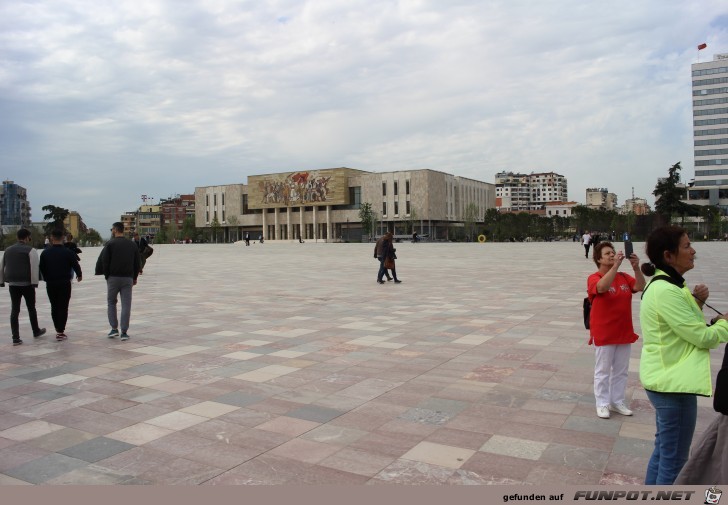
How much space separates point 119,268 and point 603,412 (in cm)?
696

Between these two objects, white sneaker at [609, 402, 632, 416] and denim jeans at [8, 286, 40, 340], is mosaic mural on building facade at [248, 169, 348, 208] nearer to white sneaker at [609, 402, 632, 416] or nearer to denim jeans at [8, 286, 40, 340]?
denim jeans at [8, 286, 40, 340]

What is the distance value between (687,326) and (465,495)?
145 cm

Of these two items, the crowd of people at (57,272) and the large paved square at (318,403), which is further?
the crowd of people at (57,272)

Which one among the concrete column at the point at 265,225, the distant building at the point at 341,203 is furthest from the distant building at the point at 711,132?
the concrete column at the point at 265,225

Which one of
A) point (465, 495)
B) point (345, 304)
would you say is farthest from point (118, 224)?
point (465, 495)

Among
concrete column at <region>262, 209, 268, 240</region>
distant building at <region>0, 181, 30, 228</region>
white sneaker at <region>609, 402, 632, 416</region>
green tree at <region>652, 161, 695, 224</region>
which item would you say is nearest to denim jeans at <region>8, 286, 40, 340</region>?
white sneaker at <region>609, 402, 632, 416</region>

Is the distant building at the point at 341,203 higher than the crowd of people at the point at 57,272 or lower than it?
higher

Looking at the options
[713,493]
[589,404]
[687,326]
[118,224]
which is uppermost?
[118,224]

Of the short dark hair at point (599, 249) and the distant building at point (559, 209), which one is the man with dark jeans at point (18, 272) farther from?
the distant building at point (559, 209)

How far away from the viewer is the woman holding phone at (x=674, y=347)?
112 inches

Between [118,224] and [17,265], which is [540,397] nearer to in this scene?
[118,224]

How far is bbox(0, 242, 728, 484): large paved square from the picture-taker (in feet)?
12.6

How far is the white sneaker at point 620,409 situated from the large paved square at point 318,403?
13 cm

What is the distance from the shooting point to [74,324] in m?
10.3
